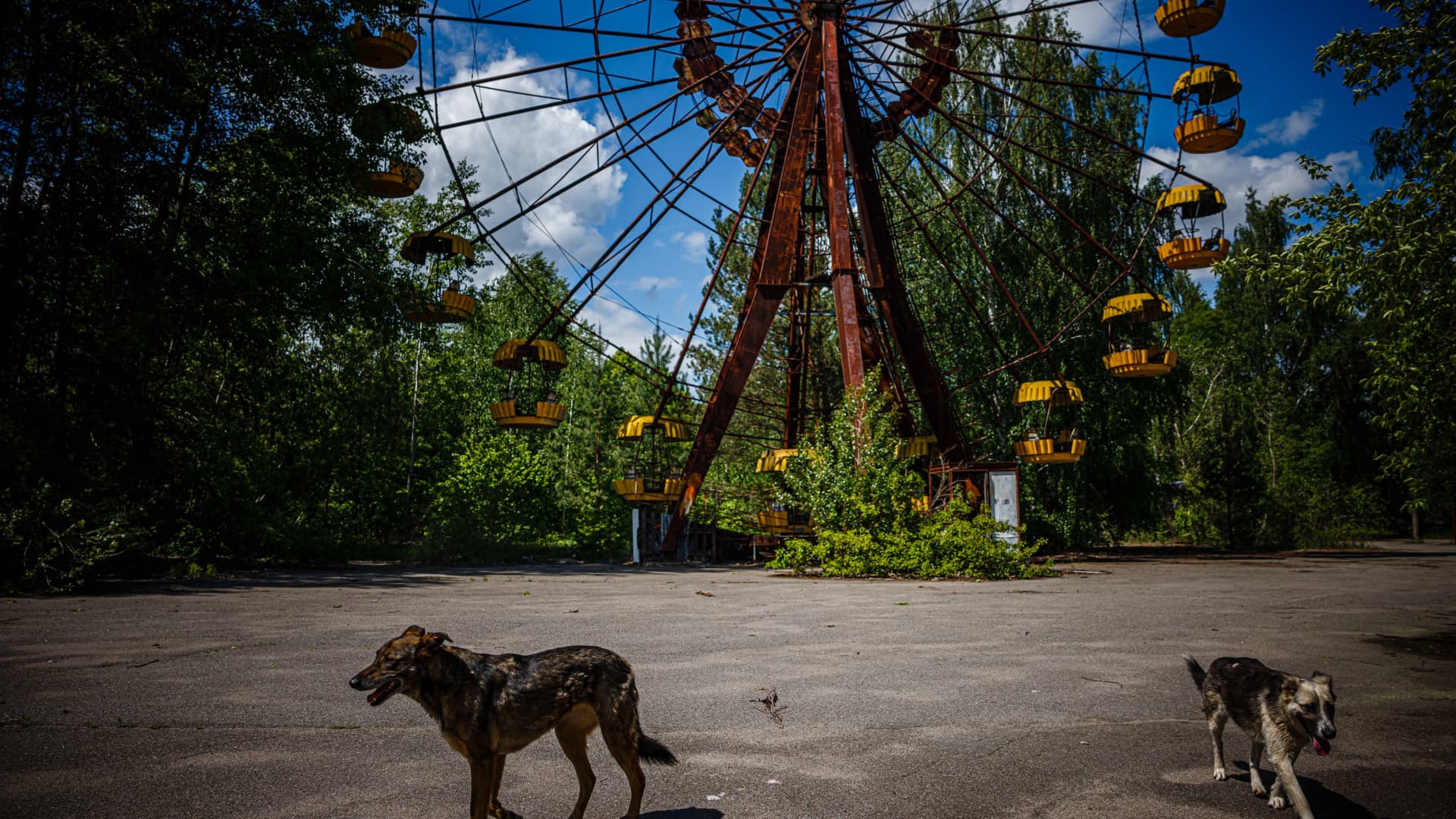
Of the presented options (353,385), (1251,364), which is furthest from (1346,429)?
(353,385)

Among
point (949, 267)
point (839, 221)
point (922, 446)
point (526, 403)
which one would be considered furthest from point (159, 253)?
point (949, 267)

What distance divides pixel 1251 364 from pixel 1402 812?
5651 cm

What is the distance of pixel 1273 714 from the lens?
3852 millimetres

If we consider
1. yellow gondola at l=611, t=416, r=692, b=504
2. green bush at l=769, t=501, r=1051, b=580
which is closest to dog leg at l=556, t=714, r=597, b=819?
green bush at l=769, t=501, r=1051, b=580

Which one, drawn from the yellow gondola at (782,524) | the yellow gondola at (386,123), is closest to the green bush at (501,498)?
the yellow gondola at (782,524)

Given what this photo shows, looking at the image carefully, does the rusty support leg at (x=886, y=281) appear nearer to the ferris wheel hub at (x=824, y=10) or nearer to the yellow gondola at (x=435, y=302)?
the ferris wheel hub at (x=824, y=10)

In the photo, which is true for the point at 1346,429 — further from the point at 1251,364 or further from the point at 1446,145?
the point at 1446,145

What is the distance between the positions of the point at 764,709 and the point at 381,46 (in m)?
15.8

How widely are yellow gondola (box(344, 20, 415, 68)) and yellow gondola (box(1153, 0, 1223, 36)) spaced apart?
53.4 ft

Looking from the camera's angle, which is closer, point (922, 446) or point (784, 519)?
point (784, 519)

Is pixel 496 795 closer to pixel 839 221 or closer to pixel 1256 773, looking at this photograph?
pixel 1256 773

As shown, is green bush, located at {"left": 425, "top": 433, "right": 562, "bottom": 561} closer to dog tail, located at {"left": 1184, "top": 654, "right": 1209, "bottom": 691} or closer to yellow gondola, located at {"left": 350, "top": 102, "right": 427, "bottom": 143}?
yellow gondola, located at {"left": 350, "top": 102, "right": 427, "bottom": 143}

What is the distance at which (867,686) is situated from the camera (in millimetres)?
6168

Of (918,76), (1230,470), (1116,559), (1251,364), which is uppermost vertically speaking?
(918,76)
